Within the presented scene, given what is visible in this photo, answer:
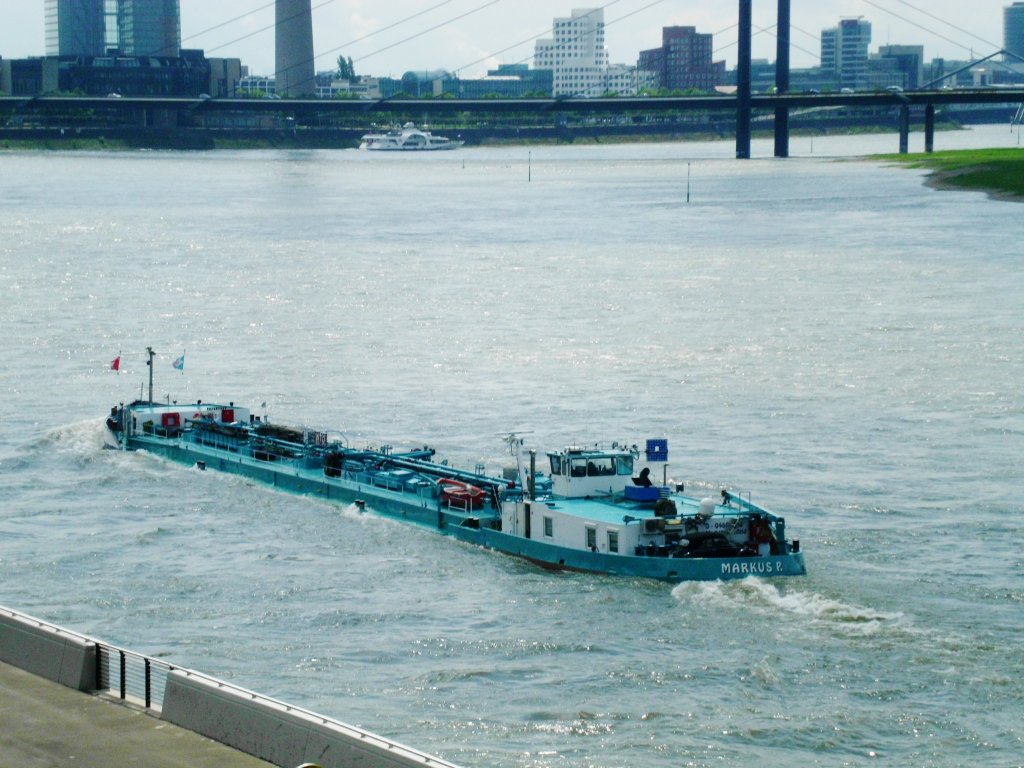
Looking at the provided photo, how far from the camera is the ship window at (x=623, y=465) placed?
121 ft

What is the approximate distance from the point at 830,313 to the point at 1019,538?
1322 inches

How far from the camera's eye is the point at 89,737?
61.4ft

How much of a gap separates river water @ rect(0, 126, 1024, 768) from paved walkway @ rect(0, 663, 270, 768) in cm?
631

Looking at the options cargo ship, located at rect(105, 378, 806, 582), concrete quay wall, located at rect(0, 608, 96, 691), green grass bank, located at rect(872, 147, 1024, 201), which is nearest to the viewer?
concrete quay wall, located at rect(0, 608, 96, 691)

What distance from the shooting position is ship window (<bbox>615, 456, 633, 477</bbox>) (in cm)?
3700

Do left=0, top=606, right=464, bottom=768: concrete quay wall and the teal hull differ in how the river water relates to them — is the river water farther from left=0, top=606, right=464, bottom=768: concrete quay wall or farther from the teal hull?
left=0, top=606, right=464, bottom=768: concrete quay wall

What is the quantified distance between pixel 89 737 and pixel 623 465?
19661 mm

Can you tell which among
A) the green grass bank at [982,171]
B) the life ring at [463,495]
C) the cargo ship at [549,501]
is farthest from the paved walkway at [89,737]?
the green grass bank at [982,171]

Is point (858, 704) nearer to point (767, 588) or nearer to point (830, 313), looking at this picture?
point (767, 588)

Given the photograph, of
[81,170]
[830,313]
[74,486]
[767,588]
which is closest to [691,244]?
[830,313]

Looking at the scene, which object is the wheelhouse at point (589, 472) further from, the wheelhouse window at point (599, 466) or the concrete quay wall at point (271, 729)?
the concrete quay wall at point (271, 729)

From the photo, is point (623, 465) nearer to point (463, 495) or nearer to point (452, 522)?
point (463, 495)

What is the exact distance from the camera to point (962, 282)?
249ft

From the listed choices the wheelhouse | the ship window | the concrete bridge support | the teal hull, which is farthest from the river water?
the concrete bridge support
